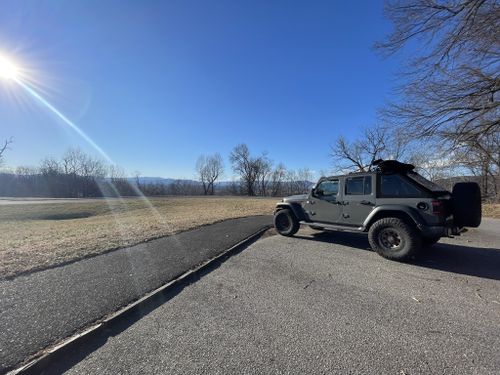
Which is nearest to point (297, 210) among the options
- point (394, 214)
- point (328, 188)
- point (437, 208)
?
point (328, 188)

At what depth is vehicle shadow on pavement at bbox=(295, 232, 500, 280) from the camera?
496 centimetres

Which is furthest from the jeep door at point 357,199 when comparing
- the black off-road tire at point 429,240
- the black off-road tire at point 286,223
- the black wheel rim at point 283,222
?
the black wheel rim at point 283,222

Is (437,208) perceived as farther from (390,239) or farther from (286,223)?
(286,223)

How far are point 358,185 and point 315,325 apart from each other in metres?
4.29

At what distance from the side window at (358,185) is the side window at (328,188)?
326 mm

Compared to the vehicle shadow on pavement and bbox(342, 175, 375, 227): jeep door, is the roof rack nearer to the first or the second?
bbox(342, 175, 375, 227): jeep door

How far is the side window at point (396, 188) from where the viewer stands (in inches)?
215

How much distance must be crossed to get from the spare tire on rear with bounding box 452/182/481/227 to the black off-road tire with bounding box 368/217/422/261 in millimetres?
927

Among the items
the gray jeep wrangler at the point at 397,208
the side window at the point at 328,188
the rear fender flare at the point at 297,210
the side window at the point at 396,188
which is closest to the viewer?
the gray jeep wrangler at the point at 397,208

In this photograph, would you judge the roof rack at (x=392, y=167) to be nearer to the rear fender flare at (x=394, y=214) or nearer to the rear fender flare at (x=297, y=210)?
the rear fender flare at (x=394, y=214)

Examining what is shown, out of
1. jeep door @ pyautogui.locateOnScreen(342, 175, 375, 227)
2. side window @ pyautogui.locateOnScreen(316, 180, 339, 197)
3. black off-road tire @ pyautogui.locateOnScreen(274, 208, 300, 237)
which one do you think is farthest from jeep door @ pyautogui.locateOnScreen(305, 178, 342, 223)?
black off-road tire @ pyautogui.locateOnScreen(274, 208, 300, 237)

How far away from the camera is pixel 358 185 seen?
20.9ft

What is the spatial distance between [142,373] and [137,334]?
68 centimetres

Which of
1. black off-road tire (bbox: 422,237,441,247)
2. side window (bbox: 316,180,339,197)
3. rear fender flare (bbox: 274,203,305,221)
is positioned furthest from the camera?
rear fender flare (bbox: 274,203,305,221)
